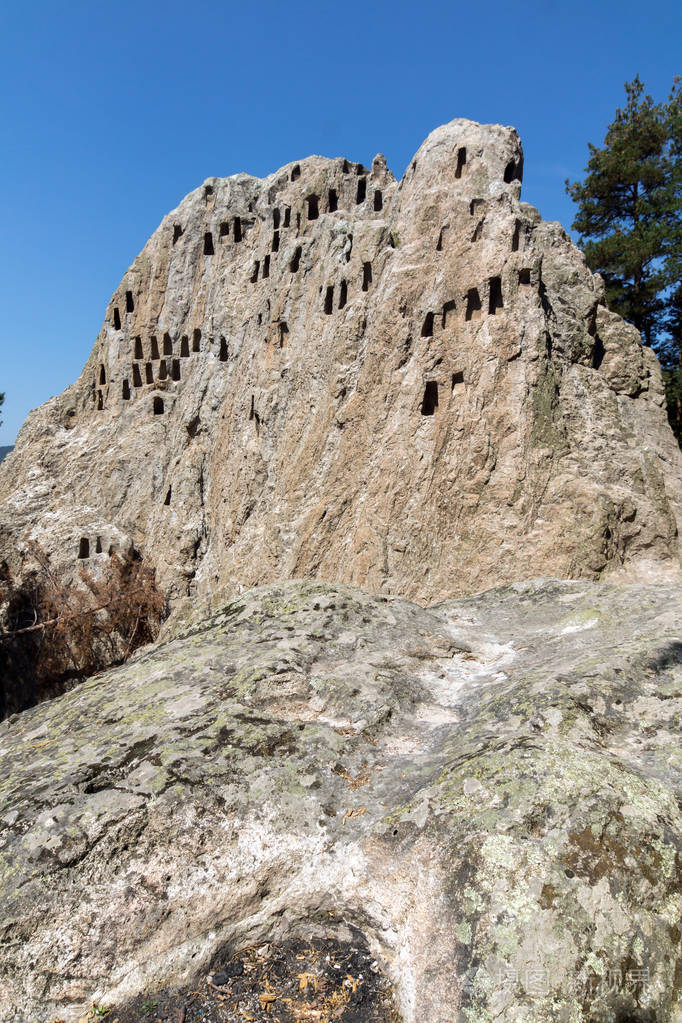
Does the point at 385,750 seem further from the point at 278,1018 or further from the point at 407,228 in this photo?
the point at 407,228

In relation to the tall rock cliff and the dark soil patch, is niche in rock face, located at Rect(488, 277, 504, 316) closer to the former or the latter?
the tall rock cliff

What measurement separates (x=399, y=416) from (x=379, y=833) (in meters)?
10.7

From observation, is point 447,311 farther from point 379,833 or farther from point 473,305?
point 379,833

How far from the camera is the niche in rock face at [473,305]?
13961 mm

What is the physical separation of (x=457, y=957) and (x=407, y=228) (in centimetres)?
1504

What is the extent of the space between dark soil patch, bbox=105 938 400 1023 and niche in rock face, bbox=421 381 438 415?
443 inches

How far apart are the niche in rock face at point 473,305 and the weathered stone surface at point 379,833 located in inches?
355

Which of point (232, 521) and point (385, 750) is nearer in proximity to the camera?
point (385, 750)

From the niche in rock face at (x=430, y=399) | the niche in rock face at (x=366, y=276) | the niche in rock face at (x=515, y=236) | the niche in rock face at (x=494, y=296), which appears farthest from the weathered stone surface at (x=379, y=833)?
the niche in rock face at (x=366, y=276)

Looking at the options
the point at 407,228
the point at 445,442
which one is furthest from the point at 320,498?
the point at 407,228

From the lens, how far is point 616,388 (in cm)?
1388

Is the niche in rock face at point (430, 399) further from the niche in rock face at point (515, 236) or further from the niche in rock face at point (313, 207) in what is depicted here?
the niche in rock face at point (313, 207)

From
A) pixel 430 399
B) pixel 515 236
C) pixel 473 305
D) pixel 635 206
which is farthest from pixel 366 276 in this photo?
pixel 635 206

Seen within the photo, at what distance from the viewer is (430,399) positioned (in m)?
14.0
